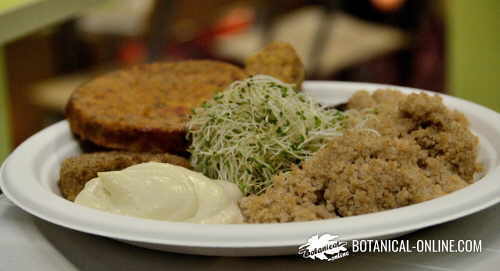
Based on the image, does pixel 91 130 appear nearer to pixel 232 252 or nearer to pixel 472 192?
pixel 232 252

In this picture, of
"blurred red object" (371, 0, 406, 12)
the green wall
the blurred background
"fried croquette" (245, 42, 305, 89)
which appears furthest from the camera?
"blurred red object" (371, 0, 406, 12)

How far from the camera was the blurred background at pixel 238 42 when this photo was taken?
468 cm

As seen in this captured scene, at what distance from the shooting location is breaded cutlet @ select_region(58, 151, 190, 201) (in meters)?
1.66

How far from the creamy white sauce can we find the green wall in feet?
8.36

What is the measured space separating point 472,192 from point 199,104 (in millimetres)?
898

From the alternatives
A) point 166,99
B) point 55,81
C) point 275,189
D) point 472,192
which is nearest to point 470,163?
point 472,192

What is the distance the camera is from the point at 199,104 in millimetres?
1973

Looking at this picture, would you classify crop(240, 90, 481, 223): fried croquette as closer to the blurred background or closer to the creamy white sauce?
the creamy white sauce

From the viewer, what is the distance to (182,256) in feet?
4.45

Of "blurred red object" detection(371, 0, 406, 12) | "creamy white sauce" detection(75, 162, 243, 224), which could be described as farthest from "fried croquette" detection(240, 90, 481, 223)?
"blurred red object" detection(371, 0, 406, 12)

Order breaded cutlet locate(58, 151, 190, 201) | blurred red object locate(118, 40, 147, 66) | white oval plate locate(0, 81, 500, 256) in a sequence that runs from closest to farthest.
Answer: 1. white oval plate locate(0, 81, 500, 256)
2. breaded cutlet locate(58, 151, 190, 201)
3. blurred red object locate(118, 40, 147, 66)

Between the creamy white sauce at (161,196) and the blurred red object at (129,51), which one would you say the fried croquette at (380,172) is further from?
the blurred red object at (129,51)

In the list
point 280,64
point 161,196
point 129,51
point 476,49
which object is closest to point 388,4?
point 476,49

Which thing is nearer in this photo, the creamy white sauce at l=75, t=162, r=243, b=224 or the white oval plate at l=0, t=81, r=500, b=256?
the white oval plate at l=0, t=81, r=500, b=256
